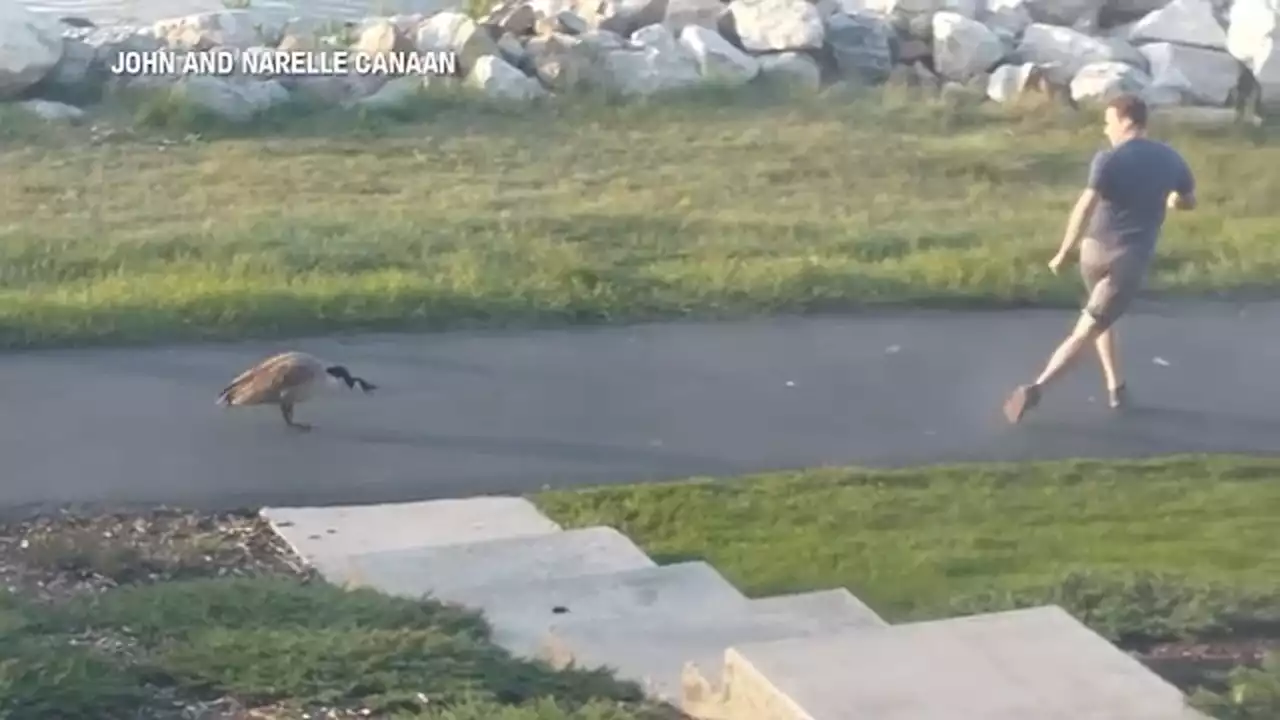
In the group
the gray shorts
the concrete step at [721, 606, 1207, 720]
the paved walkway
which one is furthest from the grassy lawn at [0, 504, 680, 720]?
the gray shorts

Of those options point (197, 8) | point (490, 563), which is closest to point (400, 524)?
point (490, 563)

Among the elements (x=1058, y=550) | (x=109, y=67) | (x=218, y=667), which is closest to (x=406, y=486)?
(x=1058, y=550)

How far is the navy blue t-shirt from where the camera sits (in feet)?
31.2

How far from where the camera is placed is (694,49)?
18.0 meters

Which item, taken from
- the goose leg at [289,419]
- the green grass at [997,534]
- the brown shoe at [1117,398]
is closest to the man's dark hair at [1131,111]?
the brown shoe at [1117,398]

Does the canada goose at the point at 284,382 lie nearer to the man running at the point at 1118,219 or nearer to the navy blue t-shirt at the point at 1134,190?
the man running at the point at 1118,219

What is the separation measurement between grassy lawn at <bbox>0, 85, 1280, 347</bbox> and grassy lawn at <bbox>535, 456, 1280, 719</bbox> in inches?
112

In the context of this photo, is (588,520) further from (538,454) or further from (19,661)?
(19,661)

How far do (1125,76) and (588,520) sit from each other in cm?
1115

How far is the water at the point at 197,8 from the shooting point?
19.5m

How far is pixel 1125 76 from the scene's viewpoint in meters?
18.0

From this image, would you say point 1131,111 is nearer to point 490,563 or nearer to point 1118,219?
point 1118,219

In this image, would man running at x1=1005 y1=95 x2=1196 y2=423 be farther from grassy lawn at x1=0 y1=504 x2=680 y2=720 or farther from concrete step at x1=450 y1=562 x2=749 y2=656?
grassy lawn at x1=0 y1=504 x2=680 y2=720

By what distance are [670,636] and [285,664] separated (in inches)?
41.1
